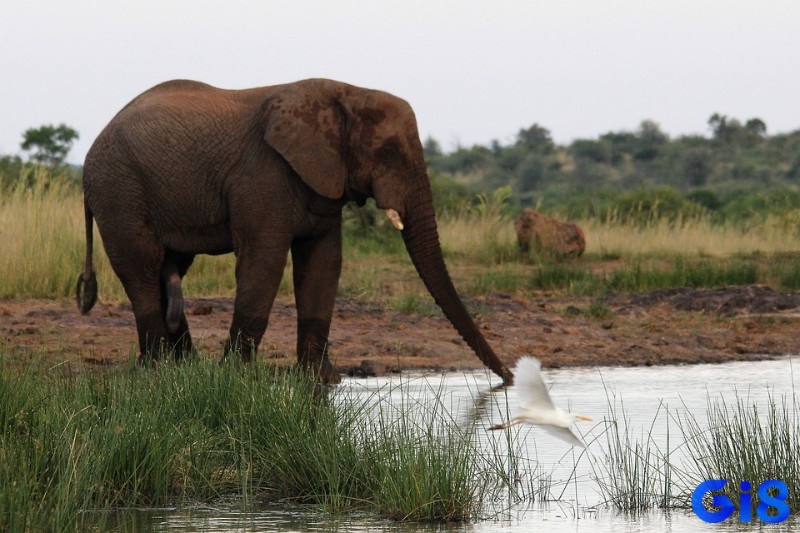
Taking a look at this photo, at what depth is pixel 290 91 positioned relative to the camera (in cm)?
987

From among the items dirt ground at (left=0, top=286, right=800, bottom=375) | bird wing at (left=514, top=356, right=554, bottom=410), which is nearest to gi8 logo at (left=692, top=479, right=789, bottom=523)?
bird wing at (left=514, top=356, right=554, bottom=410)

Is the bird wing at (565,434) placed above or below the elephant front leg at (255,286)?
below

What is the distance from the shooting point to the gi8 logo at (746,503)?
628 cm

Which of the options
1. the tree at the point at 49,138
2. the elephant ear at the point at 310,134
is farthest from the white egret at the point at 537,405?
the tree at the point at 49,138

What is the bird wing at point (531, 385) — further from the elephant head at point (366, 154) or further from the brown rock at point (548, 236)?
the brown rock at point (548, 236)

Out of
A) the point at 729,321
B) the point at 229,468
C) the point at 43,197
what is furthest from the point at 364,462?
the point at 43,197

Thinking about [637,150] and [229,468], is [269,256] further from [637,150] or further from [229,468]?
[637,150]

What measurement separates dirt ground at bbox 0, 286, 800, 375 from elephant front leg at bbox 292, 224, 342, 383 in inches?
23.3

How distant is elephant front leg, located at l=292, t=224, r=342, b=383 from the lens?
10008 millimetres

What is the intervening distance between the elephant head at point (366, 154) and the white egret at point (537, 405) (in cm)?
322

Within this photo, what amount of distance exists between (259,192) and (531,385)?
354 cm

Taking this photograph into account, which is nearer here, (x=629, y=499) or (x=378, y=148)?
(x=629, y=499)

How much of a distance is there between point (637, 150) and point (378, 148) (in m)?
57.4

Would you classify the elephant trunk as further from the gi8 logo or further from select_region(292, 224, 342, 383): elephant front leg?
the gi8 logo
